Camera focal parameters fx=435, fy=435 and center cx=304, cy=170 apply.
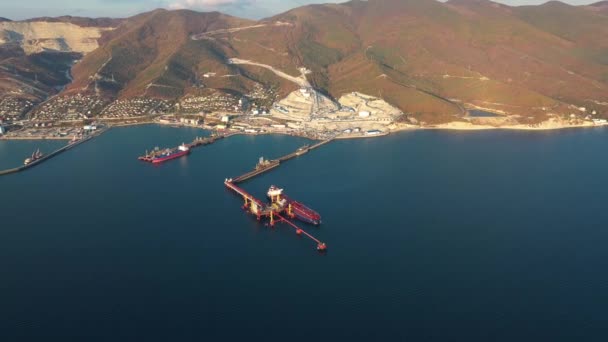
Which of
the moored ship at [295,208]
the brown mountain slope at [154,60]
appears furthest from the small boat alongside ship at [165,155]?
the brown mountain slope at [154,60]

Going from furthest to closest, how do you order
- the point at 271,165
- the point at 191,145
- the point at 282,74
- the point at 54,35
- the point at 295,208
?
the point at 54,35
the point at 282,74
the point at 191,145
the point at 271,165
the point at 295,208

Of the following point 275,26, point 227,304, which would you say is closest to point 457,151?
point 227,304

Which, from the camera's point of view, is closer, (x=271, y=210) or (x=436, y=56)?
(x=271, y=210)

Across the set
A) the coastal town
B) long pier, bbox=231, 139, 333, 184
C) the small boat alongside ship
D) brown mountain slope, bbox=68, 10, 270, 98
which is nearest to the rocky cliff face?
brown mountain slope, bbox=68, 10, 270, 98

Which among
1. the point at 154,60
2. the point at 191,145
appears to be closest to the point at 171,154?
the point at 191,145

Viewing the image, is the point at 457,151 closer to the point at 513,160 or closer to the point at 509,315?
the point at 513,160

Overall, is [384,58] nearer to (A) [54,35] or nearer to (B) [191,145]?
(B) [191,145]

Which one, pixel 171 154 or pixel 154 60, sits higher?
pixel 154 60
